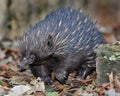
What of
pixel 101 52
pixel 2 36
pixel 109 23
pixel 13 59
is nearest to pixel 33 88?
pixel 101 52

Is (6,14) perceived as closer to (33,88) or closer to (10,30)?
(10,30)

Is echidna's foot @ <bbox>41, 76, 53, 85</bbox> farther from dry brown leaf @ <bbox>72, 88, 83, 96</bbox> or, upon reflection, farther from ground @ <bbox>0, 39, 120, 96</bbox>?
dry brown leaf @ <bbox>72, 88, 83, 96</bbox>

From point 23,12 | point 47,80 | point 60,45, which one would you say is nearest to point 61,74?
point 47,80

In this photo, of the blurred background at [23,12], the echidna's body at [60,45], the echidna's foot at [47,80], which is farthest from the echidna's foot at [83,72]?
the blurred background at [23,12]

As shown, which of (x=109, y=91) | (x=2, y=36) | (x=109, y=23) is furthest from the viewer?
(x=109, y=23)

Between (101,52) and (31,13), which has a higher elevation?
(31,13)

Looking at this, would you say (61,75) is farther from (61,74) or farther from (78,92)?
(78,92)

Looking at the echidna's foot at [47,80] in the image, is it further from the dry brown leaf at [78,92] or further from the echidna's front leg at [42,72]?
the dry brown leaf at [78,92]
